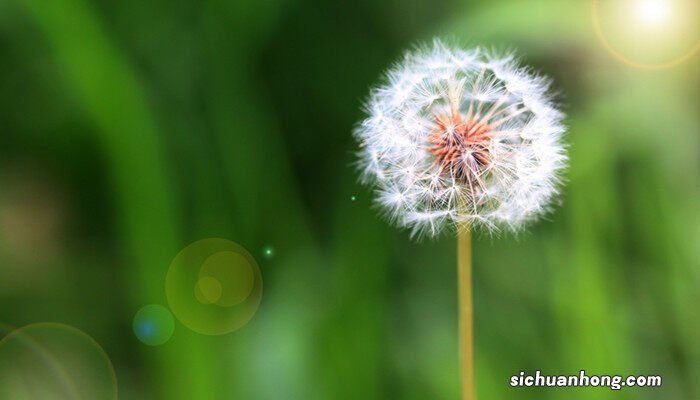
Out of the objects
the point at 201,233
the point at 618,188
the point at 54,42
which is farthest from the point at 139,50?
the point at 618,188

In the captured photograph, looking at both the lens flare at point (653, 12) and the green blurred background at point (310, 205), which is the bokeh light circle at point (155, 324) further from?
the lens flare at point (653, 12)

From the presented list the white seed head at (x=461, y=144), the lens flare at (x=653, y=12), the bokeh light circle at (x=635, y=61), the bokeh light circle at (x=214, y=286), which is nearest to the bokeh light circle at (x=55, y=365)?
the bokeh light circle at (x=214, y=286)

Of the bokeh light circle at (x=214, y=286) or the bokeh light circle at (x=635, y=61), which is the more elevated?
the bokeh light circle at (x=635, y=61)

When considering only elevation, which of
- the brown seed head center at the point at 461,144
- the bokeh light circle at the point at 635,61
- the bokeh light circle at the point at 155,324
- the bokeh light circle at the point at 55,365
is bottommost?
the bokeh light circle at the point at 55,365

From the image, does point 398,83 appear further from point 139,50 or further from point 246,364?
point 139,50

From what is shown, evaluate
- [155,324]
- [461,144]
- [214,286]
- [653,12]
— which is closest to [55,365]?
[155,324]

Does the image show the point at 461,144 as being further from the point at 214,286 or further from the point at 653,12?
the point at 653,12
